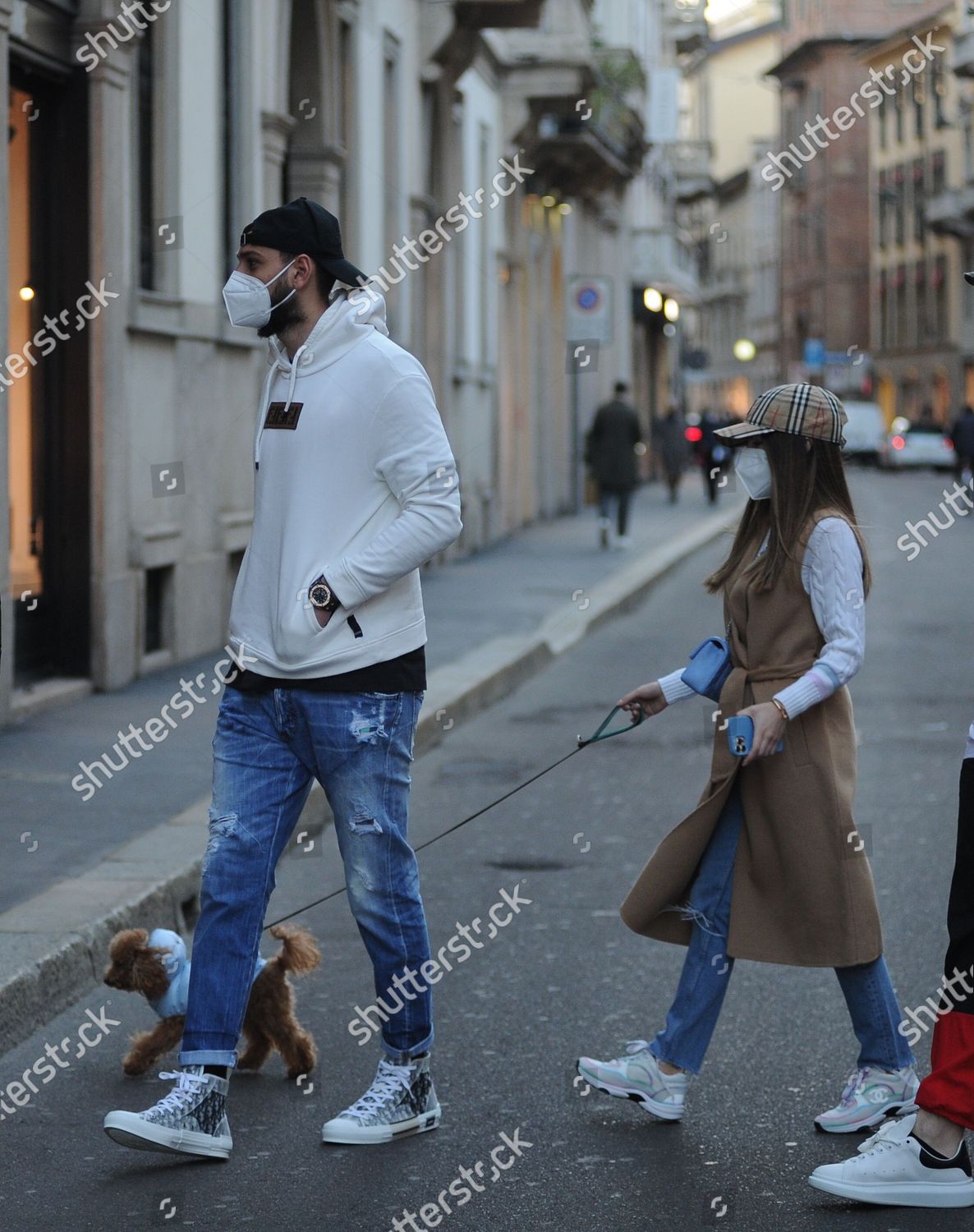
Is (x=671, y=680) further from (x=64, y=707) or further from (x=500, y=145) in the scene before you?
(x=500, y=145)

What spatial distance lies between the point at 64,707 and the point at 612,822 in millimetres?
3465

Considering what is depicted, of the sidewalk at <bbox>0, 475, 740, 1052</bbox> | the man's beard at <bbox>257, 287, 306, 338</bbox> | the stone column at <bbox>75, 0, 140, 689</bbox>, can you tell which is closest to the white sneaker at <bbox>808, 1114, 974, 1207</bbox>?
the man's beard at <bbox>257, 287, 306, 338</bbox>

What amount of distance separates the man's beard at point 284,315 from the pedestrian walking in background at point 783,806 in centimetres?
98

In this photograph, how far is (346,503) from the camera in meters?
4.47

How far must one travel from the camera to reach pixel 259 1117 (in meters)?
4.81

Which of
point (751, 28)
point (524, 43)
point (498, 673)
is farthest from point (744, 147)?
point (498, 673)

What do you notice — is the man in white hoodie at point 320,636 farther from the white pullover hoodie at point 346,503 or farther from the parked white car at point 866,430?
the parked white car at point 866,430

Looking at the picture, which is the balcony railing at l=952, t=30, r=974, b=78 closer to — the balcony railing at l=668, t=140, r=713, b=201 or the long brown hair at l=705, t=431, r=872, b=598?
the balcony railing at l=668, t=140, r=713, b=201

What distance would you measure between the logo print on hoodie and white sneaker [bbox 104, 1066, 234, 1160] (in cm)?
135

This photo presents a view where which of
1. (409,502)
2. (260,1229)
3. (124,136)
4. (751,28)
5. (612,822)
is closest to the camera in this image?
(260,1229)

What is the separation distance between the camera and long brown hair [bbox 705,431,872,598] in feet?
15.2

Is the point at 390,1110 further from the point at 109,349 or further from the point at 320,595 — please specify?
the point at 109,349

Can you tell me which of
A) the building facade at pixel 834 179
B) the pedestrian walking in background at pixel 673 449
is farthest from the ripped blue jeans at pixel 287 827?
the building facade at pixel 834 179

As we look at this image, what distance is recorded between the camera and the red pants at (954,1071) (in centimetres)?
407
